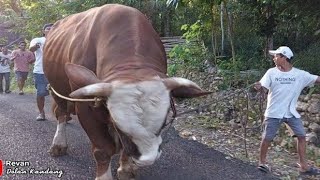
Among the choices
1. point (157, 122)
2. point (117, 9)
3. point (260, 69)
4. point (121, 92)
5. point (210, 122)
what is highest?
point (117, 9)

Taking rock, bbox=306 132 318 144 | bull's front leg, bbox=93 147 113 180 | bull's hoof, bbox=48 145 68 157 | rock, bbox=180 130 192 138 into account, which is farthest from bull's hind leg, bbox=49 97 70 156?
rock, bbox=306 132 318 144

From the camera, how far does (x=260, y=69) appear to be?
353 inches

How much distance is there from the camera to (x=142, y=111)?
10.1 feet

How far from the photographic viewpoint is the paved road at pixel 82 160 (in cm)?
464

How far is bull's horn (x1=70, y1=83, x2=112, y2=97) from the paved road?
5.24 ft

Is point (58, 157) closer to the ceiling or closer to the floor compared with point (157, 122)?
closer to the floor

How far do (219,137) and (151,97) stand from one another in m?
3.82

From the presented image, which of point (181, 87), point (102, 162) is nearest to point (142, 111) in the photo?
point (181, 87)

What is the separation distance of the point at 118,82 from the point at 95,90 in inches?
7.6

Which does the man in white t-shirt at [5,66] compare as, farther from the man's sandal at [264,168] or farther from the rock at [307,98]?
the man's sandal at [264,168]

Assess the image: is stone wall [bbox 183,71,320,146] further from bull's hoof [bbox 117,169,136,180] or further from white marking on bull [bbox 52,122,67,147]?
white marking on bull [bbox 52,122,67,147]

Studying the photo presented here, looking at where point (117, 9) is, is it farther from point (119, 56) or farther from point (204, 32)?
point (204, 32)

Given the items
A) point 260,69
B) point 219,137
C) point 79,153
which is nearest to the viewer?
point 79,153

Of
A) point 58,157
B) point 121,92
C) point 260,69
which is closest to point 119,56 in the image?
point 121,92
